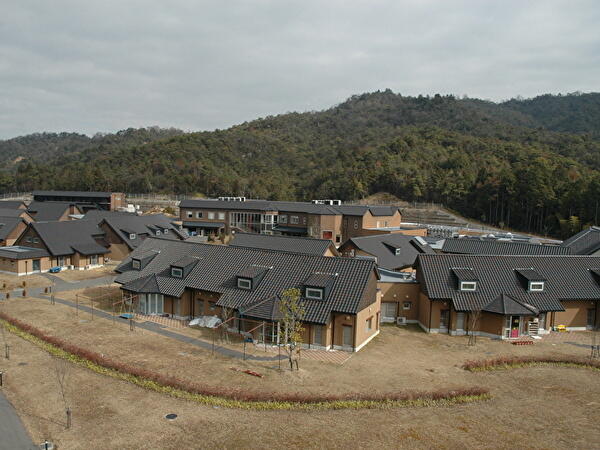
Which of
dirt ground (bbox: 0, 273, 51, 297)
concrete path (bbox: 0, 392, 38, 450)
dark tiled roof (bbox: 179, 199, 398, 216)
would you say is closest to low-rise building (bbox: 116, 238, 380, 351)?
concrete path (bbox: 0, 392, 38, 450)

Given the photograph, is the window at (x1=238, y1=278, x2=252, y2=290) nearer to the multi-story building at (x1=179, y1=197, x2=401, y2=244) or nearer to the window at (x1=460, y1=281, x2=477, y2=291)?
the window at (x1=460, y1=281, x2=477, y2=291)

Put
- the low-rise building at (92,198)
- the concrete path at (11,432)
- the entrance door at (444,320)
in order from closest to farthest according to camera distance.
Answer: the concrete path at (11,432) < the entrance door at (444,320) < the low-rise building at (92,198)

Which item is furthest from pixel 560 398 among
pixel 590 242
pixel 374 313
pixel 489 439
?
pixel 590 242

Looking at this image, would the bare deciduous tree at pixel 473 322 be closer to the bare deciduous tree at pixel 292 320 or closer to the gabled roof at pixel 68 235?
the bare deciduous tree at pixel 292 320

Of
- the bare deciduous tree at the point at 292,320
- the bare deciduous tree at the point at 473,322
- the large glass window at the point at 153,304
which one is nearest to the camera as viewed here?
the bare deciduous tree at the point at 292,320

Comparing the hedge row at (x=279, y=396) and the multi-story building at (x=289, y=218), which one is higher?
the multi-story building at (x=289, y=218)

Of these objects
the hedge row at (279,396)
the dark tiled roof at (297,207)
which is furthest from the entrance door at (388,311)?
the dark tiled roof at (297,207)

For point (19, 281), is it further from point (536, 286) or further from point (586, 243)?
point (586, 243)
